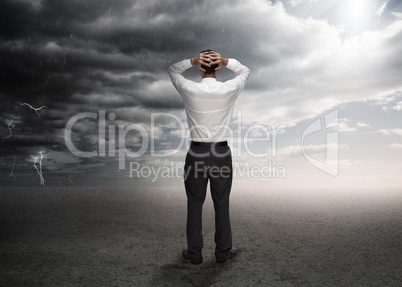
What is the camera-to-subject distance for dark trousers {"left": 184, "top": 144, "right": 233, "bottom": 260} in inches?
154

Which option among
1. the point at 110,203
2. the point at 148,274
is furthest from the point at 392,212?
the point at 110,203

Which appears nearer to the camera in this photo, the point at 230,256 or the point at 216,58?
the point at 216,58

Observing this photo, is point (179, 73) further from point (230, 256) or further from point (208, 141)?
point (230, 256)

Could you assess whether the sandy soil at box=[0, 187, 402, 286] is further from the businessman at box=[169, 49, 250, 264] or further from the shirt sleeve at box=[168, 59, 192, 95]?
the shirt sleeve at box=[168, 59, 192, 95]

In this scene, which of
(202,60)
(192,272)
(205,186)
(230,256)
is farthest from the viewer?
(230,256)

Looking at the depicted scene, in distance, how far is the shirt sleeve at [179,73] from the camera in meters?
4.00

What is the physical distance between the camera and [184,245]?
15.4 ft

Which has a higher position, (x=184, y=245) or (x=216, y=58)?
(x=216, y=58)

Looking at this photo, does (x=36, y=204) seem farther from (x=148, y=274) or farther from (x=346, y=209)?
(x=346, y=209)

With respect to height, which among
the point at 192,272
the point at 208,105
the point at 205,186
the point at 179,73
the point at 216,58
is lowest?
the point at 192,272

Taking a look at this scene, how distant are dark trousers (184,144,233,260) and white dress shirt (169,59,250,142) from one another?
0.57 ft

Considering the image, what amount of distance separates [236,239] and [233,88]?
241 cm

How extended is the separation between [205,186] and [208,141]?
22.4 inches

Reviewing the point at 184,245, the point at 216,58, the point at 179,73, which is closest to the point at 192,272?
the point at 184,245
